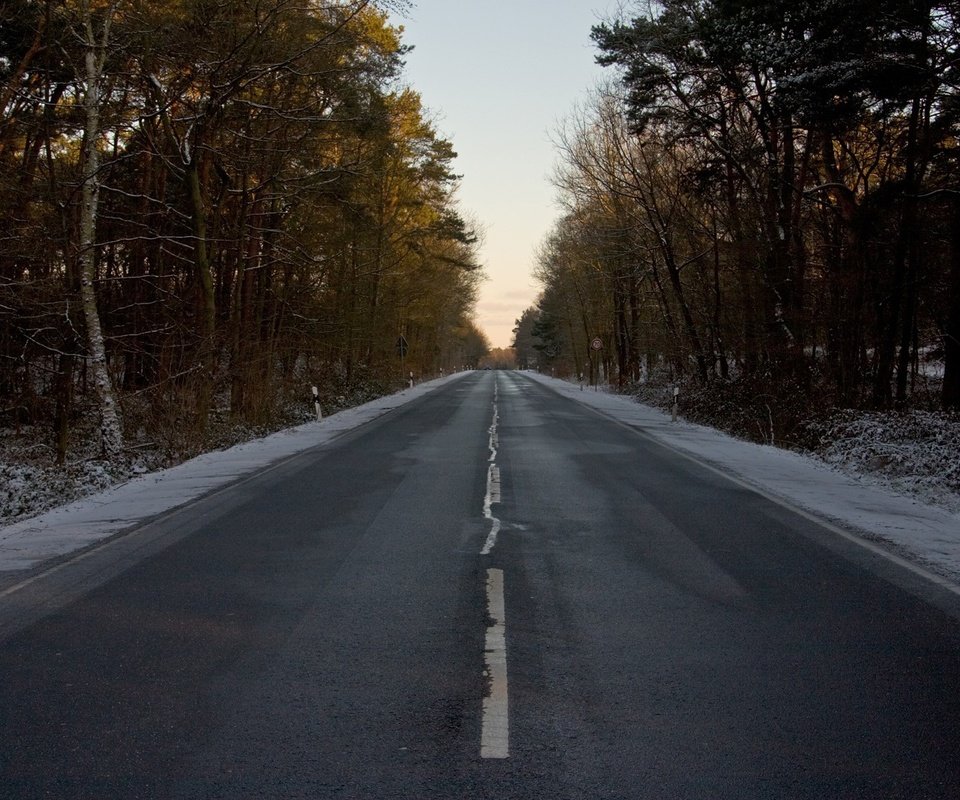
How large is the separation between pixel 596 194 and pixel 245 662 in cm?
3168

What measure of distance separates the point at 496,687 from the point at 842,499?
25.9 feet

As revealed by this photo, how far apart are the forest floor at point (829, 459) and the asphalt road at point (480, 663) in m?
3.72

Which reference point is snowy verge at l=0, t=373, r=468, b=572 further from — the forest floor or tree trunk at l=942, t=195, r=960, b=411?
tree trunk at l=942, t=195, r=960, b=411

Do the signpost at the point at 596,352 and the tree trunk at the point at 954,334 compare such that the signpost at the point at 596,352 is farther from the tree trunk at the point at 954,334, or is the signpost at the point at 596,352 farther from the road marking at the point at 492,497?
the road marking at the point at 492,497

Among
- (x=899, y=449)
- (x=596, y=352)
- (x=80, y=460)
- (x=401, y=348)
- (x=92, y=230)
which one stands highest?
(x=92, y=230)

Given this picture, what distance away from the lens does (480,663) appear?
15.6 ft

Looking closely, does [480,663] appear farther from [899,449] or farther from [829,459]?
[829,459]

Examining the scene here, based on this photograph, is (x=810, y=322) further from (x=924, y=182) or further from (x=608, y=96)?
(x=608, y=96)

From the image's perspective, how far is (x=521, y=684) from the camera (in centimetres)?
444

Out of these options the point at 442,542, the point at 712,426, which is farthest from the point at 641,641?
the point at 712,426

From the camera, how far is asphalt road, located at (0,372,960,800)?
3512mm

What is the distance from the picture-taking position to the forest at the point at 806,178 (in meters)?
16.9

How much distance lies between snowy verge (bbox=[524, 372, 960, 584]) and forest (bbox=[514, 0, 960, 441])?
329 centimetres

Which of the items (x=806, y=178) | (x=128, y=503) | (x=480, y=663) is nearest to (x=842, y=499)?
(x=480, y=663)
